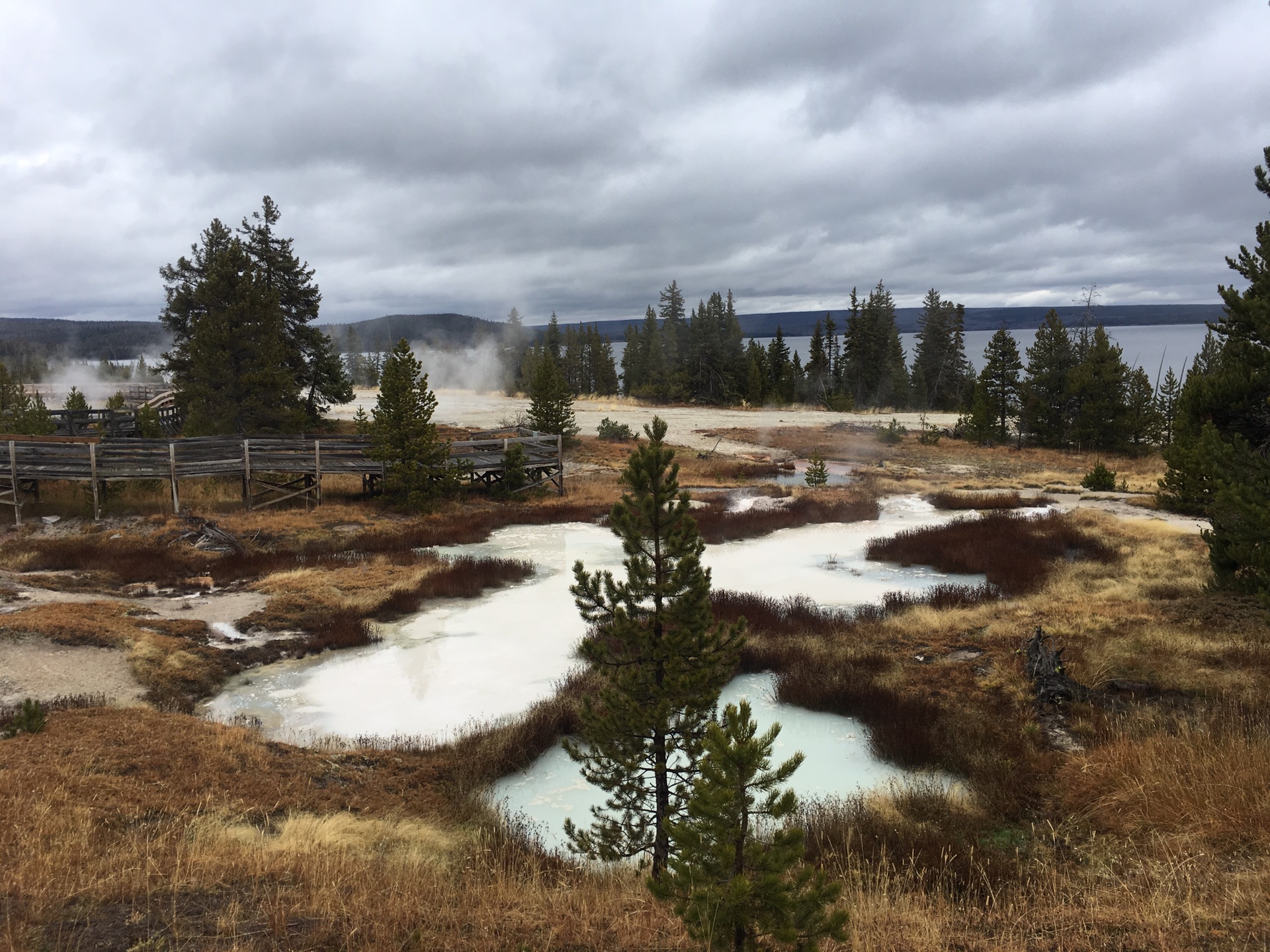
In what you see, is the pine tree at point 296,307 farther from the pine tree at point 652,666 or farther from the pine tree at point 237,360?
the pine tree at point 652,666

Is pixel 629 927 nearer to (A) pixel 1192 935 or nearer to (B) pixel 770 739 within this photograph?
(B) pixel 770 739

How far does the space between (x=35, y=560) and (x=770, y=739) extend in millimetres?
20786

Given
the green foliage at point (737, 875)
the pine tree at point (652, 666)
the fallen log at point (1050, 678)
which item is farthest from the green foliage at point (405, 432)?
the green foliage at point (737, 875)

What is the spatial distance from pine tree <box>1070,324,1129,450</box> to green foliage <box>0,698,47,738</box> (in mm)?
45887

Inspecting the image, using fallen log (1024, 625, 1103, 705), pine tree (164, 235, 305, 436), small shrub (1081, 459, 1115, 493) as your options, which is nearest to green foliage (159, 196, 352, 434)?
pine tree (164, 235, 305, 436)

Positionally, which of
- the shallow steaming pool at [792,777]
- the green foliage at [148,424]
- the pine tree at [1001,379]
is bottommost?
the shallow steaming pool at [792,777]

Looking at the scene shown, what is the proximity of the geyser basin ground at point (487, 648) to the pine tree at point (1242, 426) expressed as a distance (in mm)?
5990

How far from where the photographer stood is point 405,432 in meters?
24.4

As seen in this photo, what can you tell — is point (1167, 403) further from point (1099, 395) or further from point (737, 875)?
point (737, 875)

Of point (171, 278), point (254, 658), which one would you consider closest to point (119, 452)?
point (254, 658)

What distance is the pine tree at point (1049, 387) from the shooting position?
44.7 metres

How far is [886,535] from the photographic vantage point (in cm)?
2273

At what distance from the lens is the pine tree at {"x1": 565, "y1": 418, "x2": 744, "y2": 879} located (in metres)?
6.31

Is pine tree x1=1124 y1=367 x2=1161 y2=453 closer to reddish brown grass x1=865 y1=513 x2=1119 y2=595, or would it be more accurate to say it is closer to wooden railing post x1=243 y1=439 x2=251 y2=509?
reddish brown grass x1=865 y1=513 x2=1119 y2=595
